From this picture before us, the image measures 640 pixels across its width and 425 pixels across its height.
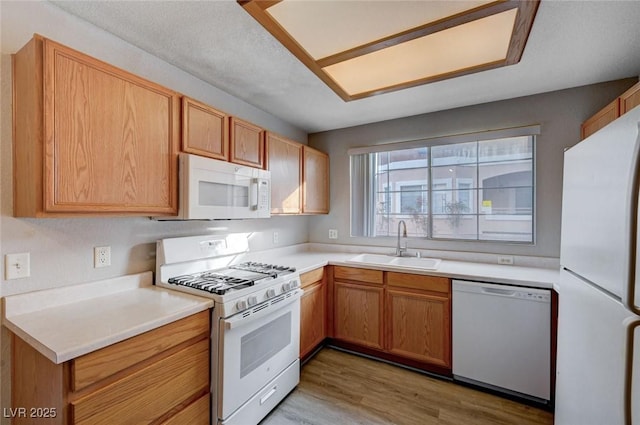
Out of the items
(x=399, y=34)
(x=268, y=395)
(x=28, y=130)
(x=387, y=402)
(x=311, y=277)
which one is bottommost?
Answer: (x=387, y=402)

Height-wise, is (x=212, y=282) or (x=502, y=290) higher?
(x=212, y=282)

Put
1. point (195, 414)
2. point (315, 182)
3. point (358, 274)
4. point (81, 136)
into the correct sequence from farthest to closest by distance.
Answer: point (315, 182), point (358, 274), point (195, 414), point (81, 136)

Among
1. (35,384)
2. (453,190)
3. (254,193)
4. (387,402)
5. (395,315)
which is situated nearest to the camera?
(35,384)

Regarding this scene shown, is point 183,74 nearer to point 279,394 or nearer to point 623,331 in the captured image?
point 279,394

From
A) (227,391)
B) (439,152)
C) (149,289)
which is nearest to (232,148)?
(149,289)

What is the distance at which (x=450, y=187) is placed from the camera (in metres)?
2.83

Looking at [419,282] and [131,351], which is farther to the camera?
[419,282]

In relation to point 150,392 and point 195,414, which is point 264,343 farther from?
point 150,392

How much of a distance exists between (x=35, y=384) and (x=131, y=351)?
0.41m

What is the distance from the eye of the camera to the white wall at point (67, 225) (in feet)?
4.19

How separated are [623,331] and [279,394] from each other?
188 cm

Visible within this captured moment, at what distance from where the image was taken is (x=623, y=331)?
790 millimetres

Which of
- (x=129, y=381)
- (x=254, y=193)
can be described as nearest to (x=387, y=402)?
(x=129, y=381)

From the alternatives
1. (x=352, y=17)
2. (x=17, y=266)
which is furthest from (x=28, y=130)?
(x=352, y=17)
